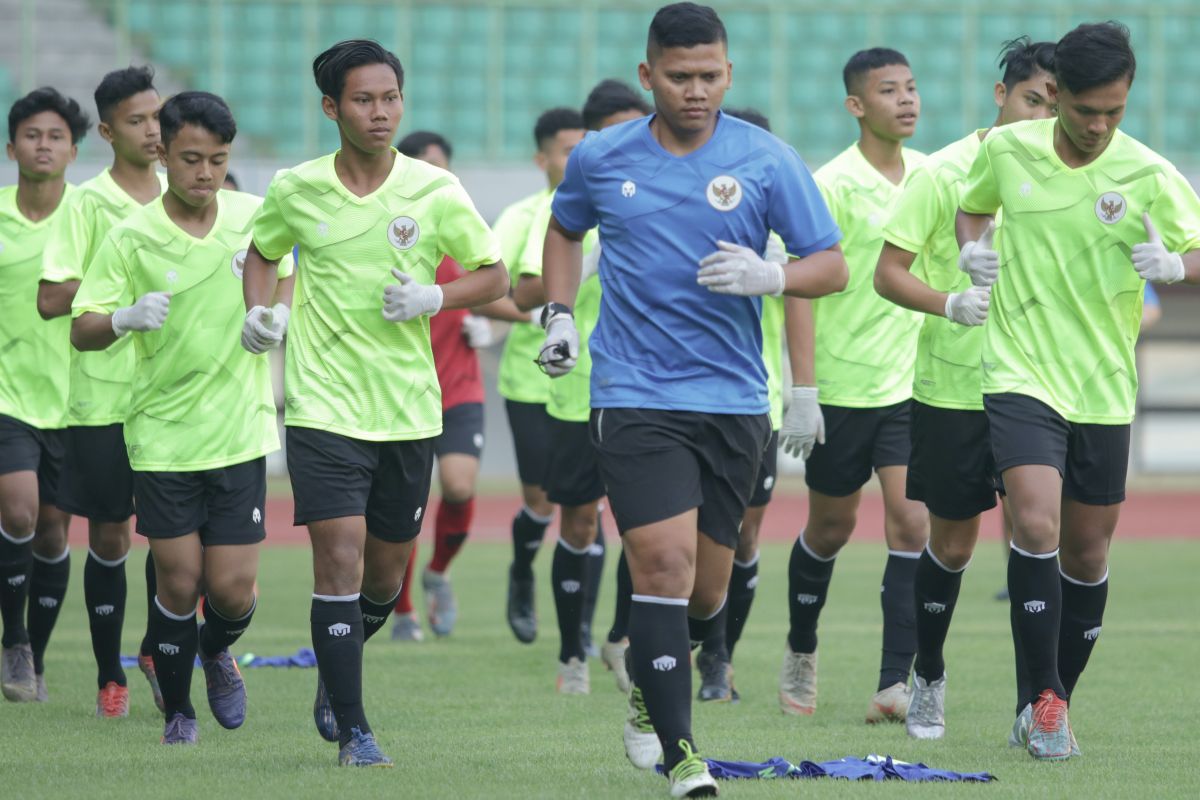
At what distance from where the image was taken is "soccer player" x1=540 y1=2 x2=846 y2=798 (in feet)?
16.8

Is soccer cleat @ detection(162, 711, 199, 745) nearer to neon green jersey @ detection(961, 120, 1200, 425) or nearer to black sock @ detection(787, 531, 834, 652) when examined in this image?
black sock @ detection(787, 531, 834, 652)

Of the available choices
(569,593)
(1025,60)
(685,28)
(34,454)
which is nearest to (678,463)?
(685,28)

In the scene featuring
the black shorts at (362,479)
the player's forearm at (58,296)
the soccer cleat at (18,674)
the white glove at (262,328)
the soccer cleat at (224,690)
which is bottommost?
the soccer cleat at (18,674)

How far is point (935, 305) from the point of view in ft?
20.5

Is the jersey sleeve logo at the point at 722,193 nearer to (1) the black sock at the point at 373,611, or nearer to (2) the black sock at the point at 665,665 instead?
(2) the black sock at the point at 665,665

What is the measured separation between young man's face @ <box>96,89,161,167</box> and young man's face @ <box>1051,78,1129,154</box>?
364 centimetres

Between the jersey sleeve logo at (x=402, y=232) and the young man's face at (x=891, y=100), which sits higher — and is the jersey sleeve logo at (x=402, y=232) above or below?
below

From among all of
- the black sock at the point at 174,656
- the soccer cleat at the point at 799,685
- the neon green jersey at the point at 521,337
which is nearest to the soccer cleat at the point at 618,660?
the soccer cleat at the point at 799,685

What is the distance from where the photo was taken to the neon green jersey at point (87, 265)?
7098 millimetres

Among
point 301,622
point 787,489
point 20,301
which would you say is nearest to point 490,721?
point 20,301

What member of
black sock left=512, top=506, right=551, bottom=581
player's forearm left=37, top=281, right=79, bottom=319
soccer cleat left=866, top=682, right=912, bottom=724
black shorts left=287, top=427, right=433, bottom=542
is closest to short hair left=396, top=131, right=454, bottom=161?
black sock left=512, top=506, right=551, bottom=581

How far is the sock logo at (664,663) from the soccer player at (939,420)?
1794 millimetres

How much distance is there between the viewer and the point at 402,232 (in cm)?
594

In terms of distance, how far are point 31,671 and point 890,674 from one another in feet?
12.1
